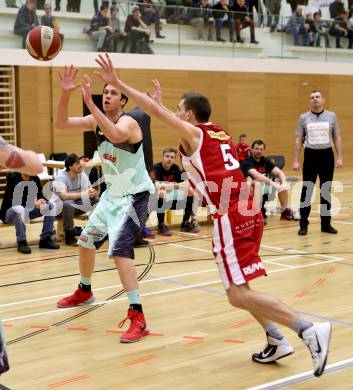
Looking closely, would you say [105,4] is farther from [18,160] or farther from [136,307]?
[18,160]

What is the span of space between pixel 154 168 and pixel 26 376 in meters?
6.09

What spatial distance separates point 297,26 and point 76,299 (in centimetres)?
1494

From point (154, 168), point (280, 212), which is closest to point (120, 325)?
point (154, 168)

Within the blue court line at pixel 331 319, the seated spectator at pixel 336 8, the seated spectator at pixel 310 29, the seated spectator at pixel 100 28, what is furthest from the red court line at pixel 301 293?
the seated spectator at pixel 336 8

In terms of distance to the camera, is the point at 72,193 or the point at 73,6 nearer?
the point at 72,193

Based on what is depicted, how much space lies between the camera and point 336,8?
2117cm

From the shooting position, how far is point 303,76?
20094 mm

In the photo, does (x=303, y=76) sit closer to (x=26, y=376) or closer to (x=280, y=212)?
(x=280, y=212)

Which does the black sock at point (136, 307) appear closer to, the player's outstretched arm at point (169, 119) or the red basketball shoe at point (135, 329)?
the red basketball shoe at point (135, 329)

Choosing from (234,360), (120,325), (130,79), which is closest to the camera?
(234,360)

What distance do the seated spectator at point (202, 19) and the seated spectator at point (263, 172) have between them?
273 inches

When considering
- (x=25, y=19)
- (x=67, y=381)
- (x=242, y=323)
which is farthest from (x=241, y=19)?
(x=67, y=381)

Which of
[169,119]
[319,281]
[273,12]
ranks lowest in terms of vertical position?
[319,281]

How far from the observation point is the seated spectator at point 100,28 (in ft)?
50.2
